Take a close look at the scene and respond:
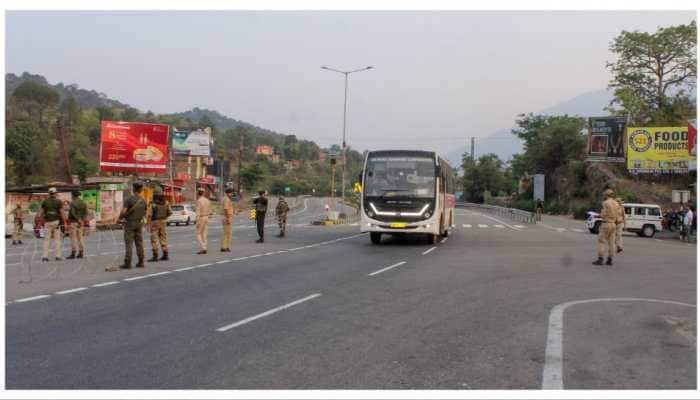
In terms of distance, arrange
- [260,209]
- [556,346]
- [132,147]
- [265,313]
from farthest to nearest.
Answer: [132,147] → [260,209] → [265,313] → [556,346]

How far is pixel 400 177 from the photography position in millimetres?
20500

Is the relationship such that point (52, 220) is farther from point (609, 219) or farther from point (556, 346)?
point (609, 219)

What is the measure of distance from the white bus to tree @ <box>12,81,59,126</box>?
104 m

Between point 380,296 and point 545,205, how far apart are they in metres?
65.0

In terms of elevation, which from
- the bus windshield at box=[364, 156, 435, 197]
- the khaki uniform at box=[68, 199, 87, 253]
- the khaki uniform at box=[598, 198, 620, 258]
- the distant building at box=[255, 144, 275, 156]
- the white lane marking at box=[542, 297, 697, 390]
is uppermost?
the distant building at box=[255, 144, 275, 156]

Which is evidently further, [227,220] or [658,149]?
[658,149]

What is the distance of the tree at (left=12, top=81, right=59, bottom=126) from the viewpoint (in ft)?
360

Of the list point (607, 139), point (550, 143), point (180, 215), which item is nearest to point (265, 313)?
point (180, 215)

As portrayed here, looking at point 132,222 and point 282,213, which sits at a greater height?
point 132,222

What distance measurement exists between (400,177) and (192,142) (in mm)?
61637

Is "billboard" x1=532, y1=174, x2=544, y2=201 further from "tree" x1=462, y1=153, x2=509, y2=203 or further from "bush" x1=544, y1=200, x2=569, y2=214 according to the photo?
"tree" x1=462, y1=153, x2=509, y2=203

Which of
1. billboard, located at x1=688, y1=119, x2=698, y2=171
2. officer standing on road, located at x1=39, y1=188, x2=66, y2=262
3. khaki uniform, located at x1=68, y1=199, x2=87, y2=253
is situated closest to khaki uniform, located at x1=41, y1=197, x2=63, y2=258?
officer standing on road, located at x1=39, y1=188, x2=66, y2=262

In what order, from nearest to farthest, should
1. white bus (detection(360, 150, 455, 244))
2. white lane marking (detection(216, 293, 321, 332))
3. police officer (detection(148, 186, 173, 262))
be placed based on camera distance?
white lane marking (detection(216, 293, 321, 332))
police officer (detection(148, 186, 173, 262))
white bus (detection(360, 150, 455, 244))

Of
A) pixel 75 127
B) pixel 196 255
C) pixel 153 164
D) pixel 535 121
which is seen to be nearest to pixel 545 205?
pixel 535 121
